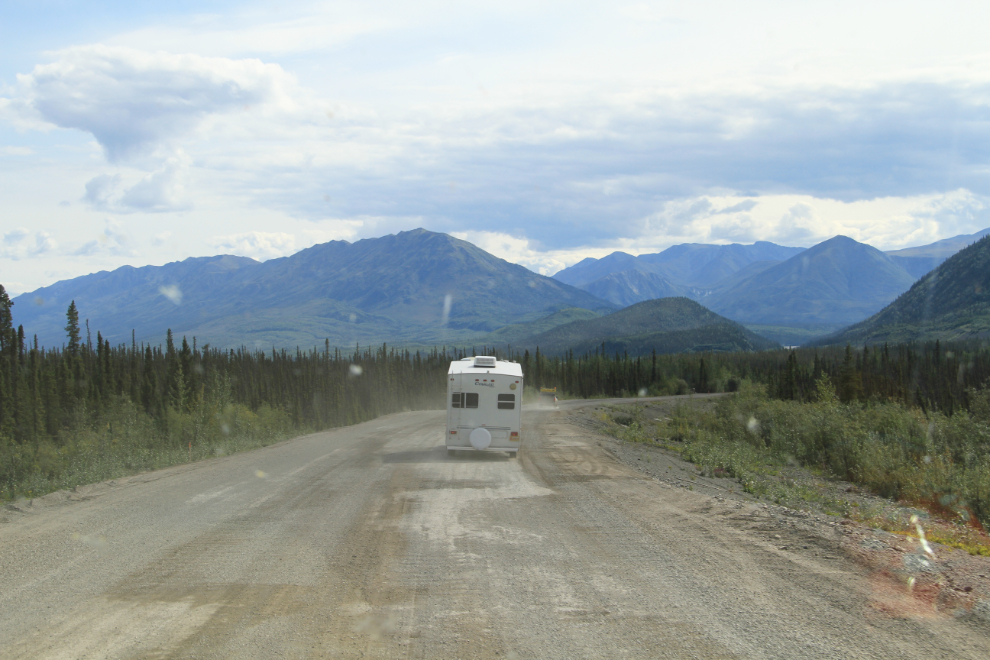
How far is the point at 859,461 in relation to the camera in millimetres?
18000

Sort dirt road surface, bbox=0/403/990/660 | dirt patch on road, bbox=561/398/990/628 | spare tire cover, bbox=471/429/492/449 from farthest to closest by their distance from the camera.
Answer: spare tire cover, bbox=471/429/492/449 → dirt patch on road, bbox=561/398/990/628 → dirt road surface, bbox=0/403/990/660

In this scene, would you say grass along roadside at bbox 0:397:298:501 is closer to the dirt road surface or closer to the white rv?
the dirt road surface

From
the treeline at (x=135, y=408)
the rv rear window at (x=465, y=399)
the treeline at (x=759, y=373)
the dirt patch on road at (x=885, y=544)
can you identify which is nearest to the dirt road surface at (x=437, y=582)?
the dirt patch on road at (x=885, y=544)

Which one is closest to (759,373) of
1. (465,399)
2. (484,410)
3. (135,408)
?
(135,408)

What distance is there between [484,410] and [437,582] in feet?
42.2

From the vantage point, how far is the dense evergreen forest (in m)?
24.8

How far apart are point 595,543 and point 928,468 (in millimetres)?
10956

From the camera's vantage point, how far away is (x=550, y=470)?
1720cm

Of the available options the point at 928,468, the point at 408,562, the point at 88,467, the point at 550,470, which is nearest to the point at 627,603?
the point at 408,562

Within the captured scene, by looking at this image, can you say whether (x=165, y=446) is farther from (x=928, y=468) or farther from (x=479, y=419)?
(x=928, y=468)

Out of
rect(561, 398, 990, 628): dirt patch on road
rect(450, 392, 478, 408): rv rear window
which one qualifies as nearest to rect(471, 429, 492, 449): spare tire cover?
rect(450, 392, 478, 408): rv rear window

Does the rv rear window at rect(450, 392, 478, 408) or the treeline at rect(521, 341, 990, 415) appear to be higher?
the rv rear window at rect(450, 392, 478, 408)

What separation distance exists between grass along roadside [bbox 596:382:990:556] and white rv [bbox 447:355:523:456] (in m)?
5.66

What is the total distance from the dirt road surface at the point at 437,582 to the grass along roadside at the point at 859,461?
8.45 feet
